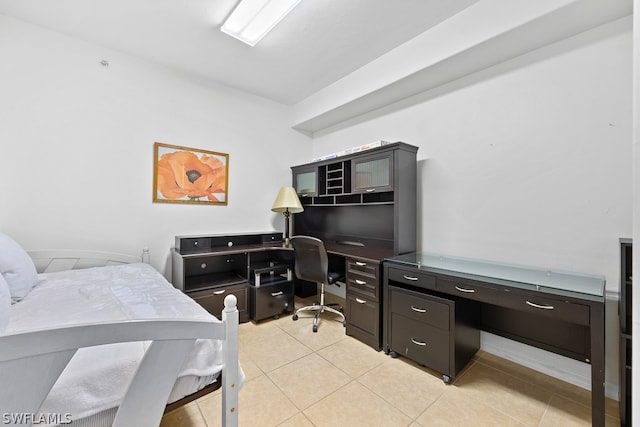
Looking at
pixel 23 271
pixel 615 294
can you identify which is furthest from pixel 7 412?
pixel 615 294

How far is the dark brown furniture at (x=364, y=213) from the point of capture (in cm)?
241

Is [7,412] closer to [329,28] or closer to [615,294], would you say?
[329,28]

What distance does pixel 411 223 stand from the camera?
2.62 metres

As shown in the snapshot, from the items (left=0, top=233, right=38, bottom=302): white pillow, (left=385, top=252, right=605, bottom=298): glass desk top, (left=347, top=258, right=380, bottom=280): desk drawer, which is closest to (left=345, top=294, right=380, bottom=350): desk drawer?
(left=347, top=258, right=380, bottom=280): desk drawer

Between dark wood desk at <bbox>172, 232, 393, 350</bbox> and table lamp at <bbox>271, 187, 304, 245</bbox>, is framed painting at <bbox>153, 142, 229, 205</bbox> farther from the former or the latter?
table lamp at <bbox>271, 187, 304, 245</bbox>

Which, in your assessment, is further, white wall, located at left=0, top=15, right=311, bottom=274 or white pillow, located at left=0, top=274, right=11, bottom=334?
white wall, located at left=0, top=15, right=311, bottom=274

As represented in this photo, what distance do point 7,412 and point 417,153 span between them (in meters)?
2.99

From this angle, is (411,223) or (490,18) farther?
(411,223)

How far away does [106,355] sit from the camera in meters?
1.00

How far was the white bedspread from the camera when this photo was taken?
89 centimetres

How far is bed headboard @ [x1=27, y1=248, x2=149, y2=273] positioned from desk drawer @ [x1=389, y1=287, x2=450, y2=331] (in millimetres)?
2478

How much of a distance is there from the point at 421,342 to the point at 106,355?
1.96 meters

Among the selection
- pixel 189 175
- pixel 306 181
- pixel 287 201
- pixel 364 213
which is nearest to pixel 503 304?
pixel 364 213

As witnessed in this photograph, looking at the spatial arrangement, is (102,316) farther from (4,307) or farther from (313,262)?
(313,262)
